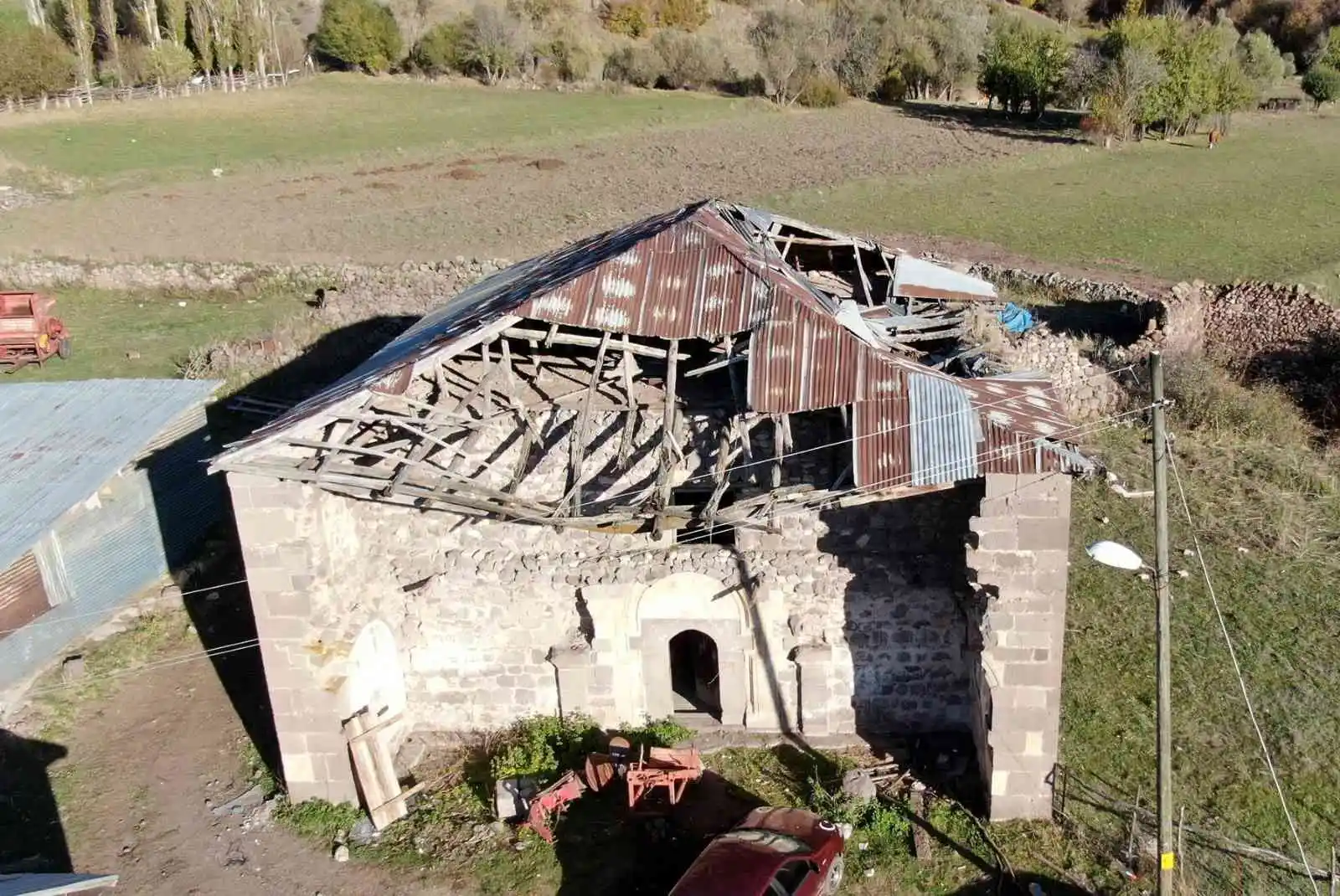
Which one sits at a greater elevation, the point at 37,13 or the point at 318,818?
the point at 37,13

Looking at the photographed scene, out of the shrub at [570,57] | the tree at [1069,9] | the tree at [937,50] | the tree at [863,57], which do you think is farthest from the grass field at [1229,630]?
the tree at [1069,9]

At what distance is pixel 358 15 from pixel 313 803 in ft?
217

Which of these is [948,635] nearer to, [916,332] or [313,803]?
[916,332]

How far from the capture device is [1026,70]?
5341cm

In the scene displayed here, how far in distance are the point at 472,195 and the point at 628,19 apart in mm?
41240

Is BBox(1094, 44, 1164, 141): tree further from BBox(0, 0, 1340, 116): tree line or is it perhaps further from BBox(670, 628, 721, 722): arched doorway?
BBox(670, 628, 721, 722): arched doorway

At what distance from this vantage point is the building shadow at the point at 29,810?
1049cm

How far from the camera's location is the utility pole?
7066mm

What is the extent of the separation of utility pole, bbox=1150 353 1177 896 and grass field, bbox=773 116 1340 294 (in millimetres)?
24778

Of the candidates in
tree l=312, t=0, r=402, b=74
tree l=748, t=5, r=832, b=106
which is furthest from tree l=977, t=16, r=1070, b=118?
tree l=312, t=0, r=402, b=74

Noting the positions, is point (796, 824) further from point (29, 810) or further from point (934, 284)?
point (29, 810)

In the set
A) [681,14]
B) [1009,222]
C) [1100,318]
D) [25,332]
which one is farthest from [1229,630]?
[681,14]

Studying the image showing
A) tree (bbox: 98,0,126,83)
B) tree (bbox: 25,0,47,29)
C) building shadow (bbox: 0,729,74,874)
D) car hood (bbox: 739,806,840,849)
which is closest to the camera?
car hood (bbox: 739,806,840,849)

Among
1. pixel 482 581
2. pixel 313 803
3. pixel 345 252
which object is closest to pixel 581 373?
pixel 482 581
